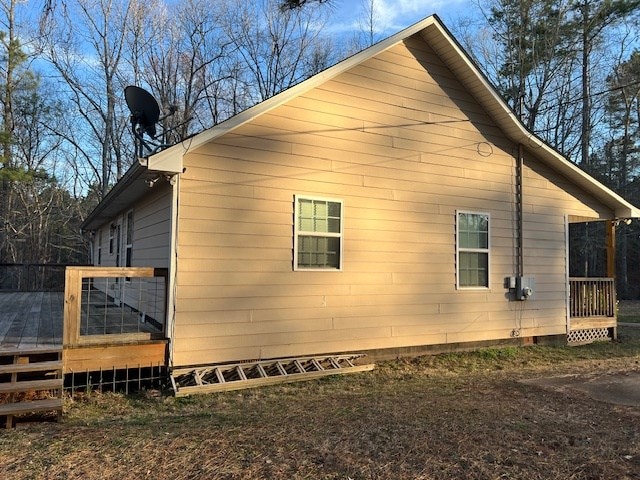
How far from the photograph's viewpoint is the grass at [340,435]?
3.40 meters

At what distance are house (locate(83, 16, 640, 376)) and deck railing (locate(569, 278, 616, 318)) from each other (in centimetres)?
5

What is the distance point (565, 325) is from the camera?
9.67 metres

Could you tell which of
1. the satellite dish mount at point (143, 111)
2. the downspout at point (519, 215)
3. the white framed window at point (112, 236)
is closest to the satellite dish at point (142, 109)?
the satellite dish mount at point (143, 111)

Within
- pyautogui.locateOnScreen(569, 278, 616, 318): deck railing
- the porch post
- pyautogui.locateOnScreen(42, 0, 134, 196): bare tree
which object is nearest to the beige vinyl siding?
pyautogui.locateOnScreen(569, 278, 616, 318): deck railing

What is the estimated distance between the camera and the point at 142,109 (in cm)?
671

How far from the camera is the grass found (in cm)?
340

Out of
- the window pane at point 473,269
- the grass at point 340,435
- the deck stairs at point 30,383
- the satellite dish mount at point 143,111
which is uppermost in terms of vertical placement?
the satellite dish mount at point 143,111

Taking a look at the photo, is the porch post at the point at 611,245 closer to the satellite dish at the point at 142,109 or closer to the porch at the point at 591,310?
the porch at the point at 591,310

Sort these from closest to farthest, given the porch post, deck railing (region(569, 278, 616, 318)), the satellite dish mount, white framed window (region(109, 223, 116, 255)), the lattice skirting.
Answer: the satellite dish mount → the lattice skirting → deck railing (region(569, 278, 616, 318)) → the porch post → white framed window (region(109, 223, 116, 255))

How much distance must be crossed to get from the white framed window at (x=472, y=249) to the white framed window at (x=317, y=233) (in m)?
2.43

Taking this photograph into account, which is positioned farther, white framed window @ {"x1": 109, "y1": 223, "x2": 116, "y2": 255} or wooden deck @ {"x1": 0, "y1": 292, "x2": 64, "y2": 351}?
white framed window @ {"x1": 109, "y1": 223, "x2": 116, "y2": 255}

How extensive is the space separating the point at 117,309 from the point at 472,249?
676cm

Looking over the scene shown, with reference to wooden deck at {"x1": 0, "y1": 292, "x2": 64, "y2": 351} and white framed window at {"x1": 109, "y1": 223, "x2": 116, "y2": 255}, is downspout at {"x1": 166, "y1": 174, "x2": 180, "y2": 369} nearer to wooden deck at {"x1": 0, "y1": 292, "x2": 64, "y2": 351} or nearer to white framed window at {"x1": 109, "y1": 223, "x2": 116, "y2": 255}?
wooden deck at {"x1": 0, "y1": 292, "x2": 64, "y2": 351}

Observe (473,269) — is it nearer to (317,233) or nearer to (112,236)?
(317,233)
